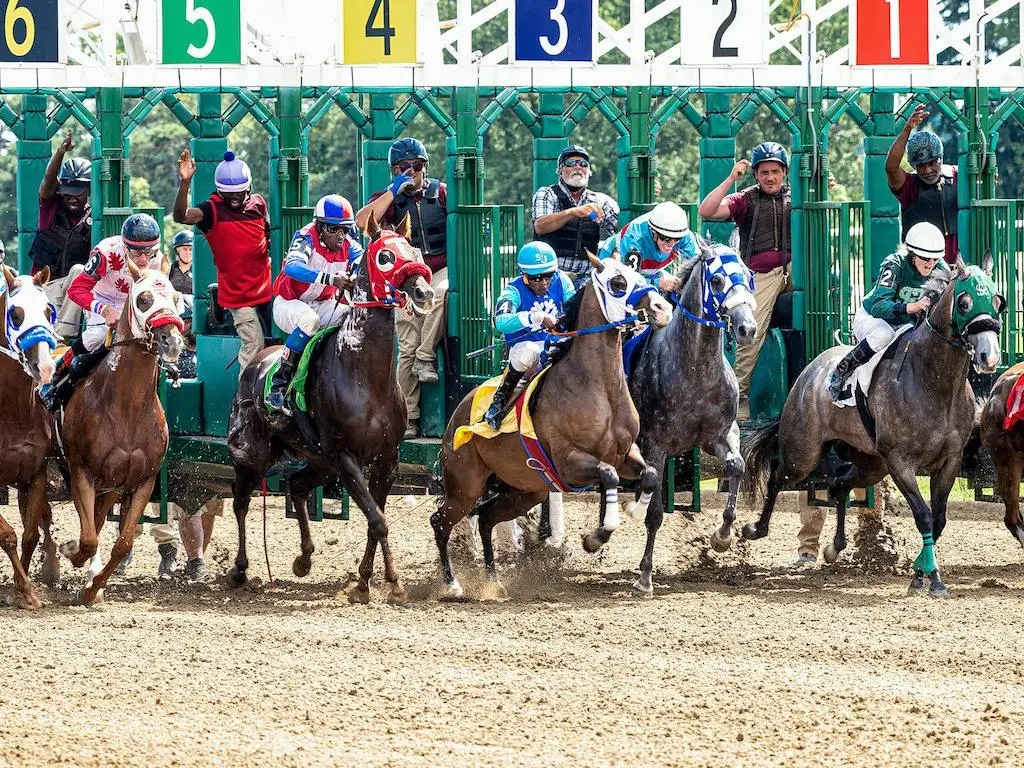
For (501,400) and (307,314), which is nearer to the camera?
(501,400)

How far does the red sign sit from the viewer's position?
13.2m

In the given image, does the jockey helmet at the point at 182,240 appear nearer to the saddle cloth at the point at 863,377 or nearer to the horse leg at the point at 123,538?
the horse leg at the point at 123,538

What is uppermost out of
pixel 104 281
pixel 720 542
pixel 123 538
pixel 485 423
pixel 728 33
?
pixel 728 33

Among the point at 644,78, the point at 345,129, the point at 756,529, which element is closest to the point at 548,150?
the point at 644,78

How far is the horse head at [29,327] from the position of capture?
1031cm

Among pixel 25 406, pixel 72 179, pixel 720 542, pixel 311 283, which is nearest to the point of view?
pixel 25 406

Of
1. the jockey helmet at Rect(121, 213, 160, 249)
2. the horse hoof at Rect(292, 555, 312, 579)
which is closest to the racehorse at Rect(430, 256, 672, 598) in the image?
the horse hoof at Rect(292, 555, 312, 579)

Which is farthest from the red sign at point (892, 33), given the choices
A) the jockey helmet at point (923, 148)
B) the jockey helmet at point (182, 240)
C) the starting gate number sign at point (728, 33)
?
the jockey helmet at point (182, 240)

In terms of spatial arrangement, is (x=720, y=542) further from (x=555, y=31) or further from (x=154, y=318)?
(x=555, y=31)

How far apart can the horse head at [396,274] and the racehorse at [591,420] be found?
0.79 meters

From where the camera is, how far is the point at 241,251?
1234 centimetres

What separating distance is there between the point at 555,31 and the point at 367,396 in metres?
3.19

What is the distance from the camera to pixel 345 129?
30969 mm

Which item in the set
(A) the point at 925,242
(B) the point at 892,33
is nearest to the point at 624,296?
(A) the point at 925,242
